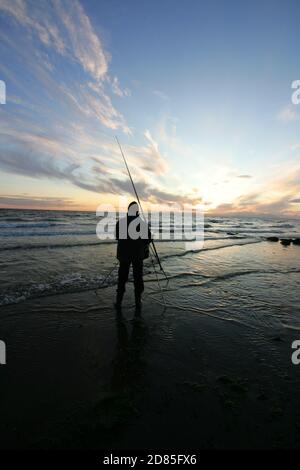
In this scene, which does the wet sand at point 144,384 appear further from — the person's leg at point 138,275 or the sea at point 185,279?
the sea at point 185,279

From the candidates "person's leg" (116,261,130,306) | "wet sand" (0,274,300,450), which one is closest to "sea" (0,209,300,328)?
"wet sand" (0,274,300,450)

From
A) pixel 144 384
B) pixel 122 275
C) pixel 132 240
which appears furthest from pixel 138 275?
pixel 144 384

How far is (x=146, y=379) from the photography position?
382 cm

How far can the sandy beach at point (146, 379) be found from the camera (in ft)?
9.30

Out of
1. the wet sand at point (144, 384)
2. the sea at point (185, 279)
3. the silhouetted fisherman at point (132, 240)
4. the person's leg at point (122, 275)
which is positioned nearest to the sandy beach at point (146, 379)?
the wet sand at point (144, 384)

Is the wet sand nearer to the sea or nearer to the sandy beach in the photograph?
the sandy beach

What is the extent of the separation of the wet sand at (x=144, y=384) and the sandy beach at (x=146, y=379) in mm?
14

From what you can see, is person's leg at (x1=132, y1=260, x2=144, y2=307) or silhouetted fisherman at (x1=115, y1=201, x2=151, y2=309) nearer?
silhouetted fisherman at (x1=115, y1=201, x2=151, y2=309)

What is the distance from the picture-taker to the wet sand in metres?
2.82

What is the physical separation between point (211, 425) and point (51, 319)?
425cm

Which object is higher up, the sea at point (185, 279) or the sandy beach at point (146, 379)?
the sea at point (185, 279)

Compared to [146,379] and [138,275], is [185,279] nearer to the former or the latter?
[138,275]

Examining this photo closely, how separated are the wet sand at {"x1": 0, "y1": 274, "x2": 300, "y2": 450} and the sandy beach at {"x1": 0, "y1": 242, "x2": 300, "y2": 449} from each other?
0.01m
